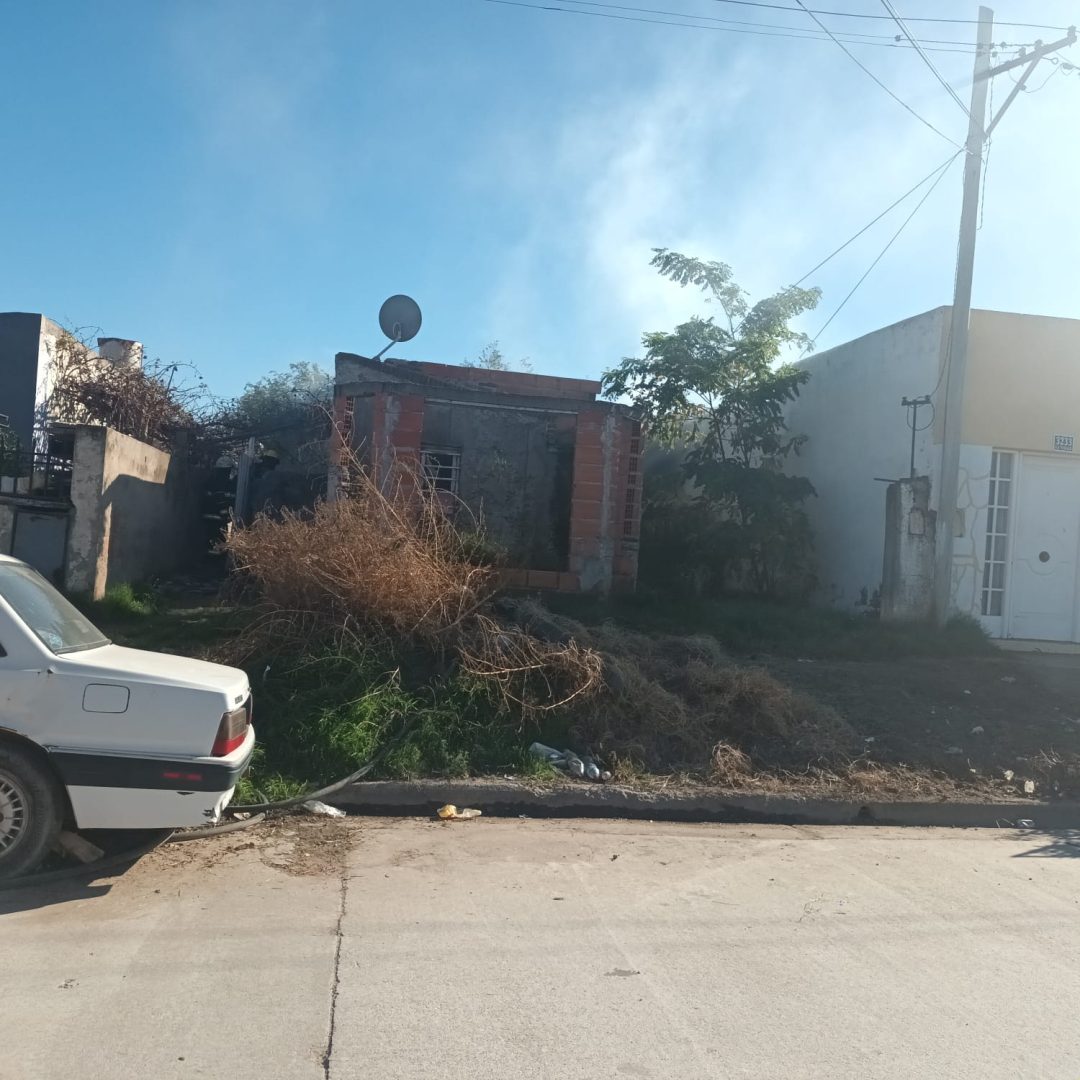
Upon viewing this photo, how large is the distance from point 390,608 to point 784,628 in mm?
5299

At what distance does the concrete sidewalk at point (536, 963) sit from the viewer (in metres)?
3.72

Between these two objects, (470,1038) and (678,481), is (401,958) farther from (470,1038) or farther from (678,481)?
(678,481)

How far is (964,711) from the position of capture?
9.56 meters

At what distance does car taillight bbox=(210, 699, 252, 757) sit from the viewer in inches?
205

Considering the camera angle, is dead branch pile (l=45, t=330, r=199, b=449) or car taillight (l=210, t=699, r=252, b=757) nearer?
car taillight (l=210, t=699, r=252, b=757)

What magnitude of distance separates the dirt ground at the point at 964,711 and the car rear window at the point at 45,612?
6.11 meters

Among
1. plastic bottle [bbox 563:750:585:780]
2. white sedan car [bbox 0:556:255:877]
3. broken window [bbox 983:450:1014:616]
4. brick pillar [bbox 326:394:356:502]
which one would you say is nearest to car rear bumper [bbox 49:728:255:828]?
white sedan car [bbox 0:556:255:877]

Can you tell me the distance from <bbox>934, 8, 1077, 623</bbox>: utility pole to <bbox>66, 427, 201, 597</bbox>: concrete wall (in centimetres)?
954

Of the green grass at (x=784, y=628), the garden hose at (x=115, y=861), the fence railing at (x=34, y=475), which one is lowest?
the garden hose at (x=115, y=861)

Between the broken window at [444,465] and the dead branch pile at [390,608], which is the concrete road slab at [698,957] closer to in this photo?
the dead branch pile at [390,608]

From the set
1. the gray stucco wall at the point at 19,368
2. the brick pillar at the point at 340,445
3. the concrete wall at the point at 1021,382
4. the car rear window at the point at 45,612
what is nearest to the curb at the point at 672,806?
the car rear window at the point at 45,612

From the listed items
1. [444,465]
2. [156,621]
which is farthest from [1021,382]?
[156,621]

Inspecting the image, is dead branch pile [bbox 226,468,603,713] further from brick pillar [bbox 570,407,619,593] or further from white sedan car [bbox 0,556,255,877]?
brick pillar [bbox 570,407,619,593]

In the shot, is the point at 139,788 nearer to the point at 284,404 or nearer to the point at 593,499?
the point at 593,499
